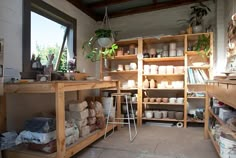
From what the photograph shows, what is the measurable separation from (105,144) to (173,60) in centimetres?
229

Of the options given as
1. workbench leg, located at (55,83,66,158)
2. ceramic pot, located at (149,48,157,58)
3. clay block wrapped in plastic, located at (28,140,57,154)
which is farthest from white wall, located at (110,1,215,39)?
clay block wrapped in plastic, located at (28,140,57,154)

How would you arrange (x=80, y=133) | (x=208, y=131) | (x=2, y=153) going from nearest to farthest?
1. (x=2, y=153)
2. (x=80, y=133)
3. (x=208, y=131)

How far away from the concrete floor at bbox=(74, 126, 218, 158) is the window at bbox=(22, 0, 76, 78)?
139cm

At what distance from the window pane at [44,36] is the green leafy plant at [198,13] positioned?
247 cm

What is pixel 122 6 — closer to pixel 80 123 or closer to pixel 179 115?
pixel 179 115

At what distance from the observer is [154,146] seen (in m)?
2.63

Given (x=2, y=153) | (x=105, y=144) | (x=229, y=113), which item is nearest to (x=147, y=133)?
(x=105, y=144)

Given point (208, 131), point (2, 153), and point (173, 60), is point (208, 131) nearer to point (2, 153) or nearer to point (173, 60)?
point (173, 60)

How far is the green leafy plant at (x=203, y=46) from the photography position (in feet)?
11.4

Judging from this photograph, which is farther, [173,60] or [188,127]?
[173,60]

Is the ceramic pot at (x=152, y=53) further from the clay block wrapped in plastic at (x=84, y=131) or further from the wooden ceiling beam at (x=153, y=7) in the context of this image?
the clay block wrapped in plastic at (x=84, y=131)

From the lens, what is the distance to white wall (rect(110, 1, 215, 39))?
4043 mm

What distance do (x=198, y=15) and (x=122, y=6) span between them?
1519mm

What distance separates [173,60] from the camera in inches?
161
